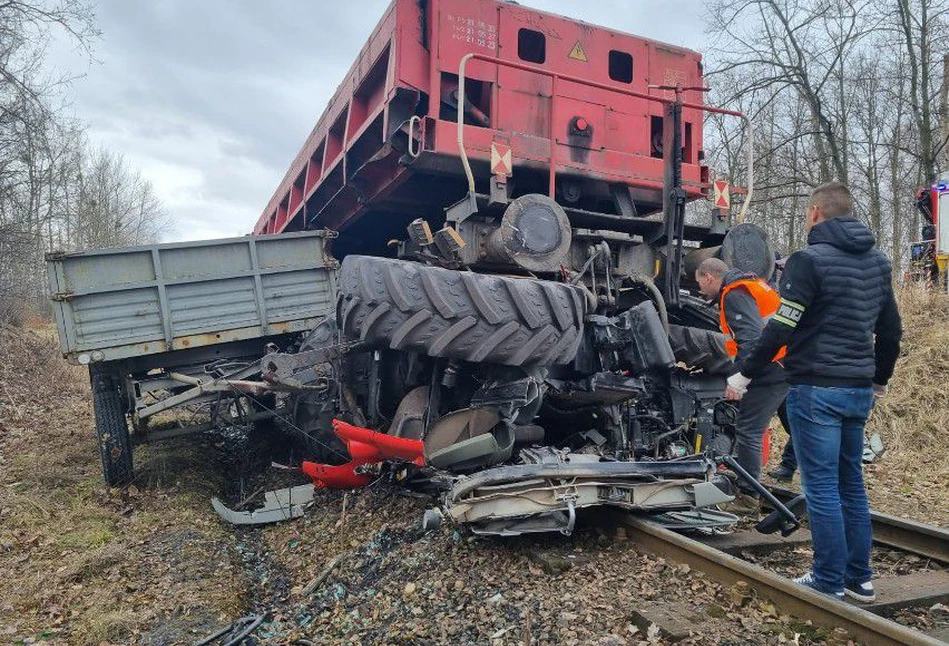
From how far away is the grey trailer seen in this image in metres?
5.46

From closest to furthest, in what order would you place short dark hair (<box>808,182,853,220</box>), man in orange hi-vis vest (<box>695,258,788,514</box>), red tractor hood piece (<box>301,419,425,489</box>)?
short dark hair (<box>808,182,853,220</box>) < red tractor hood piece (<box>301,419,425,489</box>) < man in orange hi-vis vest (<box>695,258,788,514</box>)

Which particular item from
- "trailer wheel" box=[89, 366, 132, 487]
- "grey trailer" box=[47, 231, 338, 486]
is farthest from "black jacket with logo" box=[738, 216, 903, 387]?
"trailer wheel" box=[89, 366, 132, 487]

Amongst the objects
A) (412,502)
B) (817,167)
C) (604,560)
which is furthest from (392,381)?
(817,167)

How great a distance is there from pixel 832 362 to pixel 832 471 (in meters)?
0.47

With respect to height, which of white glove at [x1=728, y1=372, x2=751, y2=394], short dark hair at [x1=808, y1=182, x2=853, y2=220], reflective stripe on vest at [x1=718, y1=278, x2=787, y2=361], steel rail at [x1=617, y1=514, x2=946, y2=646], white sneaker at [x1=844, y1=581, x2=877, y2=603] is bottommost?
white sneaker at [x1=844, y1=581, x2=877, y2=603]

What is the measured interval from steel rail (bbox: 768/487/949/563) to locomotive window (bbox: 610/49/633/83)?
3.79 m

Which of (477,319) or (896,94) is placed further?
(896,94)

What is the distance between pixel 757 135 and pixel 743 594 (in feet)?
65.6

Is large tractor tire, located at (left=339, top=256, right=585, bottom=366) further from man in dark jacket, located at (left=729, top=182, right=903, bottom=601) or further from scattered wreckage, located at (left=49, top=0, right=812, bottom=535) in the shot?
man in dark jacket, located at (left=729, top=182, right=903, bottom=601)

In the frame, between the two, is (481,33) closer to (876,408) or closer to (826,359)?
(826,359)

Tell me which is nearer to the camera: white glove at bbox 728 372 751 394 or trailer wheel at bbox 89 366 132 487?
white glove at bbox 728 372 751 394

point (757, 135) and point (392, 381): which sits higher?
point (757, 135)

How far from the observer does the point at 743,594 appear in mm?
2838

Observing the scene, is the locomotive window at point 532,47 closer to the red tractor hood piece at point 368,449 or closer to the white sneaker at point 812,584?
the red tractor hood piece at point 368,449
